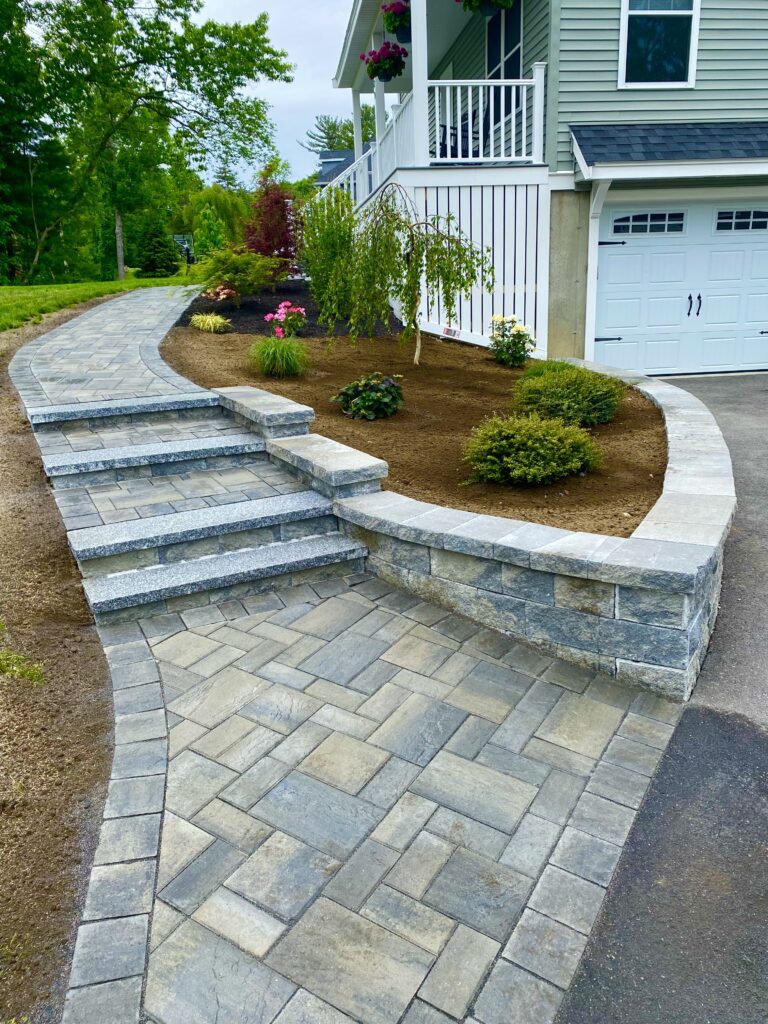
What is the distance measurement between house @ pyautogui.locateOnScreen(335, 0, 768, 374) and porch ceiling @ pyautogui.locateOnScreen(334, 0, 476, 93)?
6.02 ft

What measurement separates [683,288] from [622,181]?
5.36 ft

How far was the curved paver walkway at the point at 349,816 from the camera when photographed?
1.73 m

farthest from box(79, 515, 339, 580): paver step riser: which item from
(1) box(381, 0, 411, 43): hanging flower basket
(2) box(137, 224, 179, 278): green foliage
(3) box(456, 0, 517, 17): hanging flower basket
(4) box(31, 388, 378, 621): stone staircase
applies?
(2) box(137, 224, 179, 278): green foliage

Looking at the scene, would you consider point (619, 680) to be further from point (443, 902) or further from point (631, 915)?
point (443, 902)

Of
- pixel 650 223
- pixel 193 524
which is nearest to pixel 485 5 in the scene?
pixel 650 223

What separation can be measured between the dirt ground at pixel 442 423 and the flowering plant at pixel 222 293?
19.4 inches

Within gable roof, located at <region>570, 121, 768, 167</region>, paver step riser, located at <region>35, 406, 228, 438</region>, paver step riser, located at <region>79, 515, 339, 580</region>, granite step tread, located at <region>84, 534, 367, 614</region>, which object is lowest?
granite step tread, located at <region>84, 534, 367, 614</region>

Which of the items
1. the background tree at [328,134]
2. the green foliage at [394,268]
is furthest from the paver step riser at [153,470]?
the background tree at [328,134]

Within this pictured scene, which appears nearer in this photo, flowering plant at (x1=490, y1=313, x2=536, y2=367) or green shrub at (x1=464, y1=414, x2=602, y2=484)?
green shrub at (x1=464, y1=414, x2=602, y2=484)

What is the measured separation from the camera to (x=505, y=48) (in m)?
10.7

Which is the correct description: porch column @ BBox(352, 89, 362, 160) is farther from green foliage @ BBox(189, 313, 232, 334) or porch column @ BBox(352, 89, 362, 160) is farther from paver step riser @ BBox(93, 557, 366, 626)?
paver step riser @ BBox(93, 557, 366, 626)

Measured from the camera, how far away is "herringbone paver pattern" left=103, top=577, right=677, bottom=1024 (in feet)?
5.72

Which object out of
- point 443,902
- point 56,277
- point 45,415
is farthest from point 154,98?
point 443,902

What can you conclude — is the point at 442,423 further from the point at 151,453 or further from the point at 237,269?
the point at 237,269
